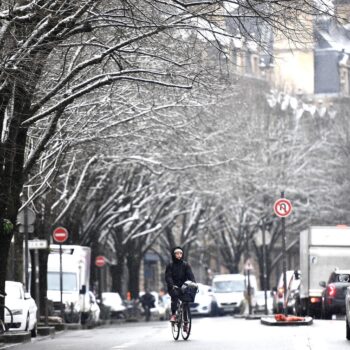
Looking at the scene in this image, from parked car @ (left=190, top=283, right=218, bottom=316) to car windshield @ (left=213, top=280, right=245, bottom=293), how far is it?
920mm

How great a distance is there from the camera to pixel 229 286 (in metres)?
76.5

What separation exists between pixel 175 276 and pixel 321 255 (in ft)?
67.4

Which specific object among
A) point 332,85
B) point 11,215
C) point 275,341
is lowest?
point 275,341

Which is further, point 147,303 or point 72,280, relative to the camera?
point 147,303

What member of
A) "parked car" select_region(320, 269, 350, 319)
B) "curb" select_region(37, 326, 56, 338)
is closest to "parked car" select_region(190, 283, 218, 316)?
"parked car" select_region(320, 269, 350, 319)

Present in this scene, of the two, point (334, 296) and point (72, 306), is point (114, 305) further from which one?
point (334, 296)

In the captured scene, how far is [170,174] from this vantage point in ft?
205

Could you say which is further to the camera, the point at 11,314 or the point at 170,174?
the point at 170,174

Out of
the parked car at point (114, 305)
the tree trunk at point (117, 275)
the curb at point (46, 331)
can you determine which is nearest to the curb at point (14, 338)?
the curb at point (46, 331)

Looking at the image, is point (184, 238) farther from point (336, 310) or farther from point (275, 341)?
point (275, 341)

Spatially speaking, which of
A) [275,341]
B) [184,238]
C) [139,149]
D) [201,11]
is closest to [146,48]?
[201,11]

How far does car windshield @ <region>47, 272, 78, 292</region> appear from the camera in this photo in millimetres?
52859

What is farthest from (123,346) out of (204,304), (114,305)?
(204,304)

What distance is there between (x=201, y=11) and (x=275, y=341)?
5.69 metres
